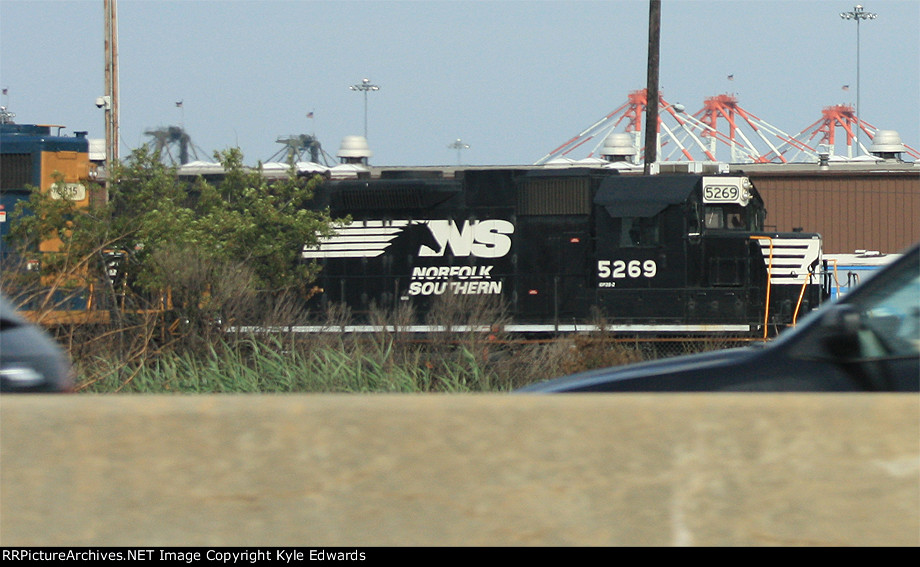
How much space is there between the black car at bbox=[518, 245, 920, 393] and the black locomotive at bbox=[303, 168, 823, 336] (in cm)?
1273

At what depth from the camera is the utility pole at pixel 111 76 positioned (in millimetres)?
24062

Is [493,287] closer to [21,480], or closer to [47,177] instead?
[47,177]

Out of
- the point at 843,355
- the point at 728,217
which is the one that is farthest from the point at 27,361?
the point at 728,217

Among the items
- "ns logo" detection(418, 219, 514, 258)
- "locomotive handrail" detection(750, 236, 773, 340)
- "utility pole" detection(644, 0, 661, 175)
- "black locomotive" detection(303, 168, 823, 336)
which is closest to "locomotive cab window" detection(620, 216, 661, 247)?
"black locomotive" detection(303, 168, 823, 336)

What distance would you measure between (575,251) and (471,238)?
1.76 meters

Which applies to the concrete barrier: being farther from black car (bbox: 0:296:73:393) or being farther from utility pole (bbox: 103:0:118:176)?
utility pole (bbox: 103:0:118:176)

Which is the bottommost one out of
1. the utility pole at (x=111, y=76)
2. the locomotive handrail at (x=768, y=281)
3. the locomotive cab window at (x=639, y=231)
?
the locomotive handrail at (x=768, y=281)

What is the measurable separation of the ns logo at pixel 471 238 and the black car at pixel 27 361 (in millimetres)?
12922

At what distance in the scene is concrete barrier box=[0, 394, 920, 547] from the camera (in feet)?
9.79

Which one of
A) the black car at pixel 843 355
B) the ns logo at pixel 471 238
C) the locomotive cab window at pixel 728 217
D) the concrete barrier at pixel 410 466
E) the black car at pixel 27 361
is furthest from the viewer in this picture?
the ns logo at pixel 471 238

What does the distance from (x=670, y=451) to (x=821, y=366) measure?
103 cm

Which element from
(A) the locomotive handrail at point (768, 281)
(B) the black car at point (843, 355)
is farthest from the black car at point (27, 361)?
(A) the locomotive handrail at point (768, 281)

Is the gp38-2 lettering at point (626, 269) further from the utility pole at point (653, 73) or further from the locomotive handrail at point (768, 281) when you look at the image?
the utility pole at point (653, 73)

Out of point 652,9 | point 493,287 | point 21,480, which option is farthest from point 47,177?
point 21,480
